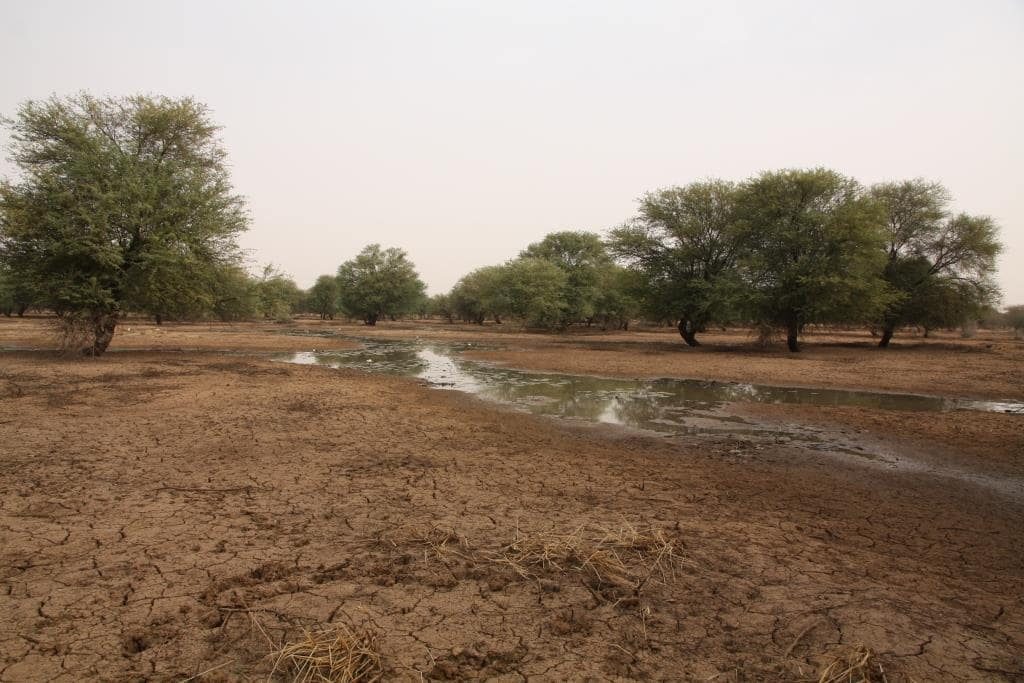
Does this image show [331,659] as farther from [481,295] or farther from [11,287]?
[481,295]

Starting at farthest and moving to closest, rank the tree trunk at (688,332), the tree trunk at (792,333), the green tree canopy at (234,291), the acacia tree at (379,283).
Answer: the acacia tree at (379,283) < the tree trunk at (688,332) < the tree trunk at (792,333) < the green tree canopy at (234,291)

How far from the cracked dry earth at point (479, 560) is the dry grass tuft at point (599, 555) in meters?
0.04

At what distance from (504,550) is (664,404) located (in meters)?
10.0

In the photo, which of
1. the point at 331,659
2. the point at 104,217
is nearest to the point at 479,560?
the point at 331,659

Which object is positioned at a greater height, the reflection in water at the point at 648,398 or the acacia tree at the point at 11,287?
the acacia tree at the point at 11,287

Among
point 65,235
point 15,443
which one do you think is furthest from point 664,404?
point 65,235

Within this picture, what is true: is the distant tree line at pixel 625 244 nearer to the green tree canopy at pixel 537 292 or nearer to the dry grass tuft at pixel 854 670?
the green tree canopy at pixel 537 292

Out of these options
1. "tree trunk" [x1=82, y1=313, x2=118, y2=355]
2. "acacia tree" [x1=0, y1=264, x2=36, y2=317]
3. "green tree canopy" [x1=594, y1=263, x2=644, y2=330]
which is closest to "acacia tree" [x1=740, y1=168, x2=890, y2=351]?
"green tree canopy" [x1=594, y1=263, x2=644, y2=330]

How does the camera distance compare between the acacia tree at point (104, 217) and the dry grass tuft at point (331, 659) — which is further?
the acacia tree at point (104, 217)

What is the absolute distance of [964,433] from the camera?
9984 mm

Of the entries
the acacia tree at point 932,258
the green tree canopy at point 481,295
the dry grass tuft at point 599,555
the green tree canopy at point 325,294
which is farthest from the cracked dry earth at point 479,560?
the green tree canopy at point 325,294

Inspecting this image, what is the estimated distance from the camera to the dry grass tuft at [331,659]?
2846 millimetres

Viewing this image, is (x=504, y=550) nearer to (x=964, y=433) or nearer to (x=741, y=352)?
(x=964, y=433)

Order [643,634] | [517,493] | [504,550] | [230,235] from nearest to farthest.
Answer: [643,634]
[504,550]
[517,493]
[230,235]
